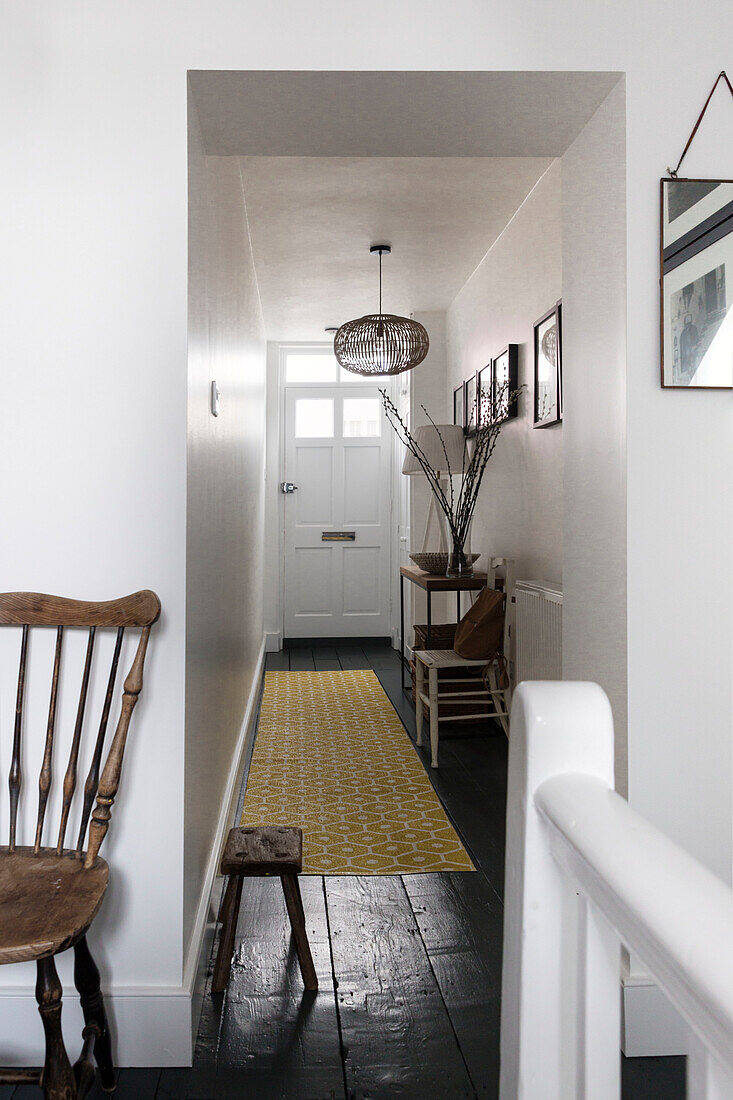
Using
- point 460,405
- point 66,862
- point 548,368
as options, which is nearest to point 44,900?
point 66,862

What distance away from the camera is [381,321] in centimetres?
478

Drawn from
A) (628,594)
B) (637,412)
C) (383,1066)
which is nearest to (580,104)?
(637,412)

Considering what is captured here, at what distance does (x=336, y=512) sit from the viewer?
7.41 m

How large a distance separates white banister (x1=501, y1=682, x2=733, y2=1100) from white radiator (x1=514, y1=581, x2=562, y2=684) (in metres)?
2.50

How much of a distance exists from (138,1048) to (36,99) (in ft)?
6.52

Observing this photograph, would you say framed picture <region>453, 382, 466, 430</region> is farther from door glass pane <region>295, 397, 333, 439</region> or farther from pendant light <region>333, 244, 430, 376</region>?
door glass pane <region>295, 397, 333, 439</region>

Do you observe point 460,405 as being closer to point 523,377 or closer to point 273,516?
point 523,377

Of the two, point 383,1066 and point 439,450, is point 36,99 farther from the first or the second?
point 439,450

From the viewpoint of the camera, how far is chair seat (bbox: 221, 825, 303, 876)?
6.61ft

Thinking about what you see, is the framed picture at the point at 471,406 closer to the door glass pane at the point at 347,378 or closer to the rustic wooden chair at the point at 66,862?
the door glass pane at the point at 347,378

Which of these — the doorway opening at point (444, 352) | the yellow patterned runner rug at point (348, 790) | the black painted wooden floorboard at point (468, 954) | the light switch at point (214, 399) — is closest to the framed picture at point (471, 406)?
the doorway opening at point (444, 352)

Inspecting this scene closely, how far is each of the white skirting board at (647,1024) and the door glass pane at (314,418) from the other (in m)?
5.98

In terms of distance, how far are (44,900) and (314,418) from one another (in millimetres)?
6202

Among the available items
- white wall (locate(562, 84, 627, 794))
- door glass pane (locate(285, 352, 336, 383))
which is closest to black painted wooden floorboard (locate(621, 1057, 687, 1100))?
white wall (locate(562, 84, 627, 794))
